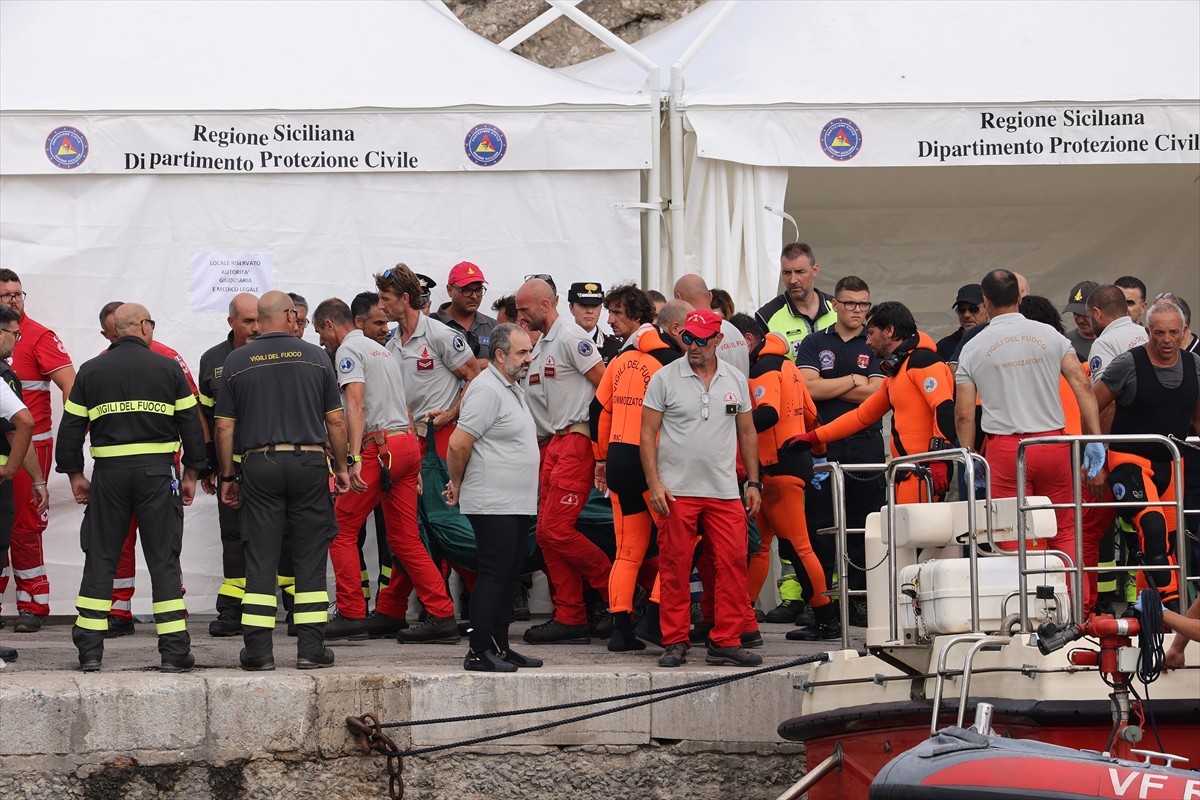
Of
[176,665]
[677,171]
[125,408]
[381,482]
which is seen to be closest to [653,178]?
[677,171]

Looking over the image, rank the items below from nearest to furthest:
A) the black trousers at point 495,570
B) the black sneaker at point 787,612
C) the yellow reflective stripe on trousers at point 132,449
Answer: the black trousers at point 495,570, the yellow reflective stripe on trousers at point 132,449, the black sneaker at point 787,612

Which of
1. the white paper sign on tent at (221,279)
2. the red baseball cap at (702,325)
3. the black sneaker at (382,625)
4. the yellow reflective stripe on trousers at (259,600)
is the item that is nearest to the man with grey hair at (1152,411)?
the red baseball cap at (702,325)

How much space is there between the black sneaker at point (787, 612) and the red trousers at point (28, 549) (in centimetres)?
417

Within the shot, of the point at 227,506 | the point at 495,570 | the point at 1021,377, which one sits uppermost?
the point at 1021,377

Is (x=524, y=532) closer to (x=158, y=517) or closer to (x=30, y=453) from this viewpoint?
(x=158, y=517)

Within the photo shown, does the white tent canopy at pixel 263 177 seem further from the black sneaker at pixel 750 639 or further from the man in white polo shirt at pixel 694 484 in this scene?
the black sneaker at pixel 750 639

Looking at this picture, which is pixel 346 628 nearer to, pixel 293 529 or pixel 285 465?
pixel 293 529

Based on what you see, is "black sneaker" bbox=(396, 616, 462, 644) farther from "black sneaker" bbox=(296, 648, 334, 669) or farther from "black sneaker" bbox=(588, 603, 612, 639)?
"black sneaker" bbox=(296, 648, 334, 669)

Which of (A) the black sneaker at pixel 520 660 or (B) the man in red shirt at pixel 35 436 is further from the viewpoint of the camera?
(B) the man in red shirt at pixel 35 436

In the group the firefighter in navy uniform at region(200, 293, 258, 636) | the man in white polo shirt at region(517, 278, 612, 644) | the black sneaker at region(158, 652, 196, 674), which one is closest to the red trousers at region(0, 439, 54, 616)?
the firefighter in navy uniform at region(200, 293, 258, 636)

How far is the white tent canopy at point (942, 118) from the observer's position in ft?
33.3

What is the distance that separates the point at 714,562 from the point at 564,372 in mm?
1482

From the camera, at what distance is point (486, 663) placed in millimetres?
7566

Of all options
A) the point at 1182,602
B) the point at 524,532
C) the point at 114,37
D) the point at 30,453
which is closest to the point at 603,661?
the point at 524,532
